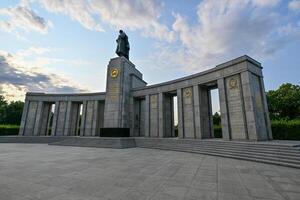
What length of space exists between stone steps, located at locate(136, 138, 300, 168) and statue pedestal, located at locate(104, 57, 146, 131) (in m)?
7.08

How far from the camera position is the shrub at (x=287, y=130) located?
62.8ft

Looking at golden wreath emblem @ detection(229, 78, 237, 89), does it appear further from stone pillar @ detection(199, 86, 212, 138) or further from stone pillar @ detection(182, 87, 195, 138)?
stone pillar @ detection(182, 87, 195, 138)

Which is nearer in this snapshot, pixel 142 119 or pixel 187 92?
pixel 187 92

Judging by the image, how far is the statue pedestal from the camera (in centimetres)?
2364

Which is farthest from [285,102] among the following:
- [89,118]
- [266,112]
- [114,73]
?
[89,118]

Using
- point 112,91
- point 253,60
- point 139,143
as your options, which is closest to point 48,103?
point 112,91

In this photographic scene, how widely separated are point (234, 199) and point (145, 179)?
3109mm

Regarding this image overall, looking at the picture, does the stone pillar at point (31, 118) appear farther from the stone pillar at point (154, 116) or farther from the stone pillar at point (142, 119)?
the stone pillar at point (154, 116)

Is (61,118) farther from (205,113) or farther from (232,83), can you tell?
(232,83)

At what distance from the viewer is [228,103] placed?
57.0 feet

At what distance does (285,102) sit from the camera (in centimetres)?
3472

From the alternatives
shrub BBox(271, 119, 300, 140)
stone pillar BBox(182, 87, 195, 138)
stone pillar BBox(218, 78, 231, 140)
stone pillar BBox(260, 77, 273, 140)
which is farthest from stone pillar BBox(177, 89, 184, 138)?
shrub BBox(271, 119, 300, 140)

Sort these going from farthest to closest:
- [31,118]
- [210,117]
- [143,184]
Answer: [31,118], [210,117], [143,184]

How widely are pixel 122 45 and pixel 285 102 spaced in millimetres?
35011
